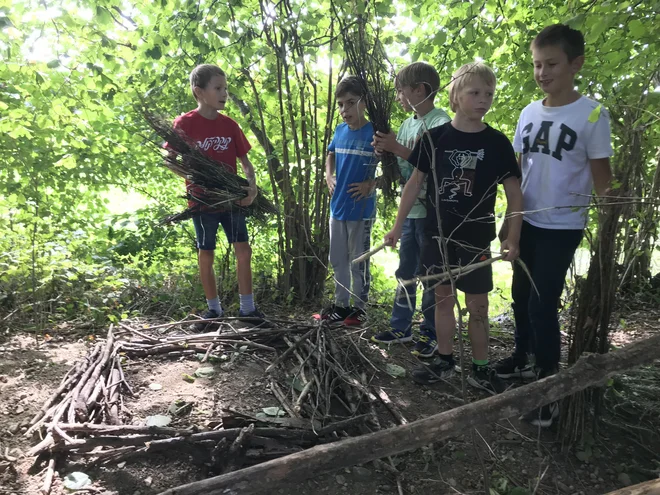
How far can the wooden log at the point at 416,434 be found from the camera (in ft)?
4.23

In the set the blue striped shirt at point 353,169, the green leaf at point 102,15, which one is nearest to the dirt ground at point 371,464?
the blue striped shirt at point 353,169

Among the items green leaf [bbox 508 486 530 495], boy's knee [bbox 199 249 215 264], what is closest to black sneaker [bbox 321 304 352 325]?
boy's knee [bbox 199 249 215 264]

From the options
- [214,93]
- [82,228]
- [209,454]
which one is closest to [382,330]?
[209,454]

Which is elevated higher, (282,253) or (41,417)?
(282,253)

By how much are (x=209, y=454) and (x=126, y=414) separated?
0.55m

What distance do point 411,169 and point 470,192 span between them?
637mm

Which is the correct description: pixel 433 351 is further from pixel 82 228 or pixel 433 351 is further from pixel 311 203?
pixel 82 228

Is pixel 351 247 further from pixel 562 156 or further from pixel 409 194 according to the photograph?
pixel 562 156

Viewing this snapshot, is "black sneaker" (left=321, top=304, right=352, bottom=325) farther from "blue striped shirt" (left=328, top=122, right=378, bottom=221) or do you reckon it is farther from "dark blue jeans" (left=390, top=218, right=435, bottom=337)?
"blue striped shirt" (left=328, top=122, right=378, bottom=221)

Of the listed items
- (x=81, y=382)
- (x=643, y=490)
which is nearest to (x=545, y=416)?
(x=643, y=490)

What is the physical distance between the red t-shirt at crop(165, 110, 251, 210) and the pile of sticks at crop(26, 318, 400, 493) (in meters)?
1.07

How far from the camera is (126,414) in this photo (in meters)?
2.09

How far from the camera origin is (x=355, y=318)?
10.7 feet

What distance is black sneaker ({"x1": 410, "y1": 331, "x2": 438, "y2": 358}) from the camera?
2889 mm
